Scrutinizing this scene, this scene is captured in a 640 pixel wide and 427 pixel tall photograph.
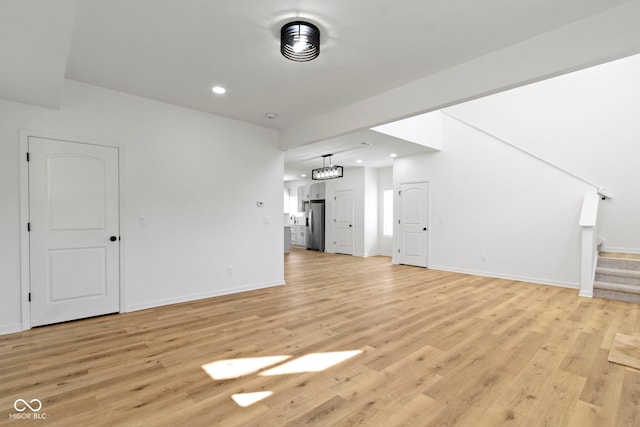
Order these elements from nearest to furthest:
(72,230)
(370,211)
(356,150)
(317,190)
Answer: (72,230) → (356,150) → (370,211) → (317,190)

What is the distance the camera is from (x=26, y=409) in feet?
6.26

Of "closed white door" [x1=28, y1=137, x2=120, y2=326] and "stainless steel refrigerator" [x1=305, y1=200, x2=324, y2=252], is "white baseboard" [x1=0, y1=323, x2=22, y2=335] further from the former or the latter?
"stainless steel refrigerator" [x1=305, y1=200, x2=324, y2=252]

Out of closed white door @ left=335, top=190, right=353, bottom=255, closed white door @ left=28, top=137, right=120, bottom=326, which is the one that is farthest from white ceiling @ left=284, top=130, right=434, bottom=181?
closed white door @ left=28, top=137, right=120, bottom=326

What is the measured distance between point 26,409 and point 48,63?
2524mm

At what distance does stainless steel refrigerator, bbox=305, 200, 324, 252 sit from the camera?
1070cm

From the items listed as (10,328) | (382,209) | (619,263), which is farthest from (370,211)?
(10,328)

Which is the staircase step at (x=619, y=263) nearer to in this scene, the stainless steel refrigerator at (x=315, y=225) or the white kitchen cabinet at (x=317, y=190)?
the stainless steel refrigerator at (x=315, y=225)

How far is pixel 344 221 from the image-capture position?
32.5 ft

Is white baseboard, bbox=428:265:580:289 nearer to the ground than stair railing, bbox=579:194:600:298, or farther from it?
nearer to the ground

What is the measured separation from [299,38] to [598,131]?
20.7ft

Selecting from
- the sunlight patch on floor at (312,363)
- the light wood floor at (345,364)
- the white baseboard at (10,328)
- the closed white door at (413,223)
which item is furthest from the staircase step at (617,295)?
the white baseboard at (10,328)

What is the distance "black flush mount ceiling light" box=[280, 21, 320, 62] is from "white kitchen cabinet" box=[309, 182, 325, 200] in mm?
8222

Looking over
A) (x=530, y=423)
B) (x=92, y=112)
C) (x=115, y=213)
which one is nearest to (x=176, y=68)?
(x=92, y=112)

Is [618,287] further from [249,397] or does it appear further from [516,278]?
[249,397]
